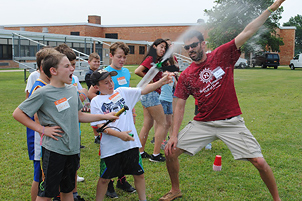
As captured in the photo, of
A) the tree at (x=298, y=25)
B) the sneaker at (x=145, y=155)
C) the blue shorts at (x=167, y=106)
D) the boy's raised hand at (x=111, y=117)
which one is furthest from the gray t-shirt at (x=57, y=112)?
the tree at (x=298, y=25)

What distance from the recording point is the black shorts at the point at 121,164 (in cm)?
346

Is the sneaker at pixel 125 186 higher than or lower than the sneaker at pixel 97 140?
lower

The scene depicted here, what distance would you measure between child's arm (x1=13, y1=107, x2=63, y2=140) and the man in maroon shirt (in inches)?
60.4

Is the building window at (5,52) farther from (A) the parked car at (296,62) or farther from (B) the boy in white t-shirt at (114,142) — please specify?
(B) the boy in white t-shirt at (114,142)

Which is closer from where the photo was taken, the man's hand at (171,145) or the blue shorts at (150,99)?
the man's hand at (171,145)

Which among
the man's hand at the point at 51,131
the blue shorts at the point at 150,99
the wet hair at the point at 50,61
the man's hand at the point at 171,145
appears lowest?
the man's hand at the point at 171,145

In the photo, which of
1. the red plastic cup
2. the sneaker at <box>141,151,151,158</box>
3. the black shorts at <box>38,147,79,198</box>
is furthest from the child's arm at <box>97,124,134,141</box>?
the sneaker at <box>141,151,151,158</box>

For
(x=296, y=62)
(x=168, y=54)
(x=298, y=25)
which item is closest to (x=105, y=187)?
(x=168, y=54)

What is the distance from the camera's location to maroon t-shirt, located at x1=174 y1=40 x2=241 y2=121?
12.1 feet

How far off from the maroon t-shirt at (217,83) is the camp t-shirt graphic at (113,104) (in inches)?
37.2

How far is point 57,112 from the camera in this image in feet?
9.84

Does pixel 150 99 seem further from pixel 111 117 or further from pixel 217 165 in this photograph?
pixel 111 117

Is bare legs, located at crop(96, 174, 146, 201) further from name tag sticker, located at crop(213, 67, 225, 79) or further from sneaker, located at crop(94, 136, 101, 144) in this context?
sneaker, located at crop(94, 136, 101, 144)

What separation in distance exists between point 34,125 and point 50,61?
0.66 meters
